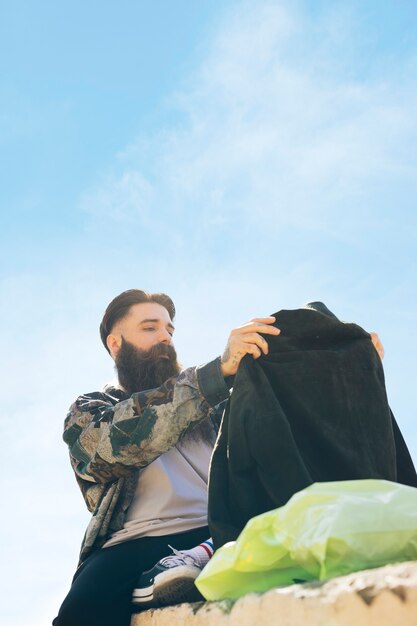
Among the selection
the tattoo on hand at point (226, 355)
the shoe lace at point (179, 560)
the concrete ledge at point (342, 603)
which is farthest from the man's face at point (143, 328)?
the concrete ledge at point (342, 603)

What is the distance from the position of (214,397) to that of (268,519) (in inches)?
53.5

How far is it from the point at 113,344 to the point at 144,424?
4.30 ft

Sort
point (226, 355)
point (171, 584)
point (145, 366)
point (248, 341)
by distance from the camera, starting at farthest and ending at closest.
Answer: point (145, 366)
point (226, 355)
point (248, 341)
point (171, 584)

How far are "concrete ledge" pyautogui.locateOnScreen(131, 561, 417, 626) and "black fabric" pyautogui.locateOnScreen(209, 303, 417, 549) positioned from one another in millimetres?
725

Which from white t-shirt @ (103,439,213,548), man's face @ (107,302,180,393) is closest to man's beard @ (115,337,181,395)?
man's face @ (107,302,180,393)

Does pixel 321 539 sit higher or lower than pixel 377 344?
lower

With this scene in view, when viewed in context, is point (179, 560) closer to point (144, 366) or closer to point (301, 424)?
point (301, 424)

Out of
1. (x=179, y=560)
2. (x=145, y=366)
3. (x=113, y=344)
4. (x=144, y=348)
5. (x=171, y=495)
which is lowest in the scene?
(x=179, y=560)

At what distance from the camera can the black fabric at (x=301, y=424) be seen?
2797 mm

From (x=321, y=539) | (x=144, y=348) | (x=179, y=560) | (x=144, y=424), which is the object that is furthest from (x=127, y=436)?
(x=321, y=539)

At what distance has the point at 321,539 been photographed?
73.4 inches

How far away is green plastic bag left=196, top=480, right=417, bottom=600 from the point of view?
1.85 meters

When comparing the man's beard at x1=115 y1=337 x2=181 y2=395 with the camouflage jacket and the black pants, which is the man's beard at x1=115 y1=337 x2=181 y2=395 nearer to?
the camouflage jacket

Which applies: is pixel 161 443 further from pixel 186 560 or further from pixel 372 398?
pixel 372 398
